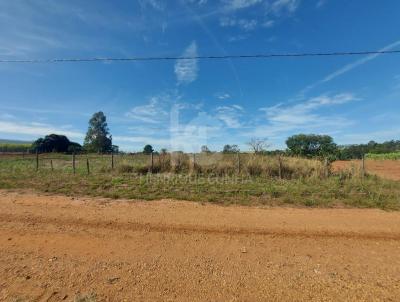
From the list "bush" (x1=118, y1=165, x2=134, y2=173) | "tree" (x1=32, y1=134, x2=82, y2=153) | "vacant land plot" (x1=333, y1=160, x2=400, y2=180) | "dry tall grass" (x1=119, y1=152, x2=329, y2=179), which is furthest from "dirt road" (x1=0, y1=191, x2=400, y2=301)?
"tree" (x1=32, y1=134, x2=82, y2=153)

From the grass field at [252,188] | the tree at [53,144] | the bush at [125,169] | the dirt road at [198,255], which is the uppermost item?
the tree at [53,144]

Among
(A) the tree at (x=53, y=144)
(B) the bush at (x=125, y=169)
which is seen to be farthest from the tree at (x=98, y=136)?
(B) the bush at (x=125, y=169)

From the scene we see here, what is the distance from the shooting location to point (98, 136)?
65.8 m

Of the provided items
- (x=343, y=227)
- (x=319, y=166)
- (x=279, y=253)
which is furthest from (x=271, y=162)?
(x=279, y=253)

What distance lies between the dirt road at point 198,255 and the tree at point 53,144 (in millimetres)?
61166

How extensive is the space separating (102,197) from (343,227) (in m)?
6.95

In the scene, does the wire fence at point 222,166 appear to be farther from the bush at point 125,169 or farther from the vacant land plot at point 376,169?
the vacant land plot at point 376,169

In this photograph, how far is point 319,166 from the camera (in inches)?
555

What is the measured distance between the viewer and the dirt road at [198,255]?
9.84 feet

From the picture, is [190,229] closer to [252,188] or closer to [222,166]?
[252,188]

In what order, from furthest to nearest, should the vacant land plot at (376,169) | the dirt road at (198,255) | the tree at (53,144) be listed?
the tree at (53,144) → the vacant land plot at (376,169) → the dirt road at (198,255)

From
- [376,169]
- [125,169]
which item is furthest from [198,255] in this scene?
[376,169]

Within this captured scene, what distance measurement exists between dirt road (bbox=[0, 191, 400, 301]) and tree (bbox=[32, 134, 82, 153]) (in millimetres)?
61166

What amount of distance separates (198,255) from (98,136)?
67142 millimetres
